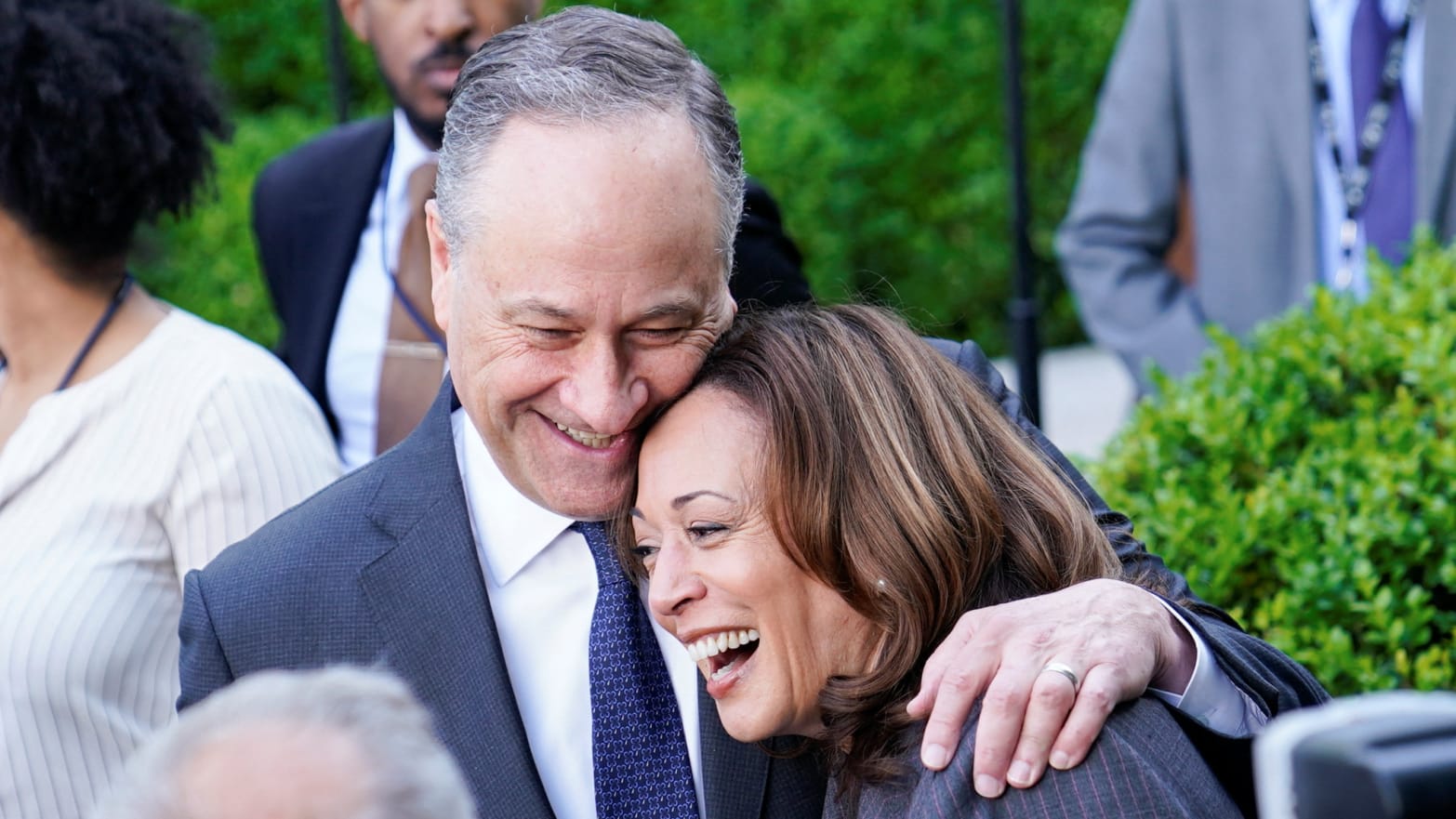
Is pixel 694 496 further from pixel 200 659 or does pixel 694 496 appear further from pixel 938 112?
pixel 938 112

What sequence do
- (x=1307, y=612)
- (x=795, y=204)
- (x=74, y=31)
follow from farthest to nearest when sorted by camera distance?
(x=795, y=204)
(x=74, y=31)
(x=1307, y=612)

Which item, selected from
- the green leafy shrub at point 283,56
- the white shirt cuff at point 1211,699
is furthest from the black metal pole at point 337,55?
the white shirt cuff at point 1211,699

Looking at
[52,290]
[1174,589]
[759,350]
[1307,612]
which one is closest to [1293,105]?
[1307,612]

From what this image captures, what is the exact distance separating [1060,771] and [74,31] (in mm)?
2284

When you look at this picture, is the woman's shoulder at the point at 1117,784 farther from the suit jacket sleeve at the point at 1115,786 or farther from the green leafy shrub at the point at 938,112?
the green leafy shrub at the point at 938,112

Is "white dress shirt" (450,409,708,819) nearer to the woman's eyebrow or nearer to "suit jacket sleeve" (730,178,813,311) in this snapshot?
the woman's eyebrow

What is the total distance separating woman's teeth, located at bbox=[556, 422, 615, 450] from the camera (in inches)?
91.5

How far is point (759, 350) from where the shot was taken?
7.63 ft

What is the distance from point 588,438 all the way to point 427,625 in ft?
1.24

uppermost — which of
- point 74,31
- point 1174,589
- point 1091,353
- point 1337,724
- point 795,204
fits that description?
point 74,31

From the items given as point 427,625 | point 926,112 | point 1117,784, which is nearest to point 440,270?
point 427,625

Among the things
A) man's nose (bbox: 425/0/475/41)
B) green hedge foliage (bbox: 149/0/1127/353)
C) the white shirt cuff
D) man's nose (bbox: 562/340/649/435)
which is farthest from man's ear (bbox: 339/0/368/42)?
green hedge foliage (bbox: 149/0/1127/353)

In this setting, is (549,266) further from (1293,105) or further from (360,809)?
(1293,105)

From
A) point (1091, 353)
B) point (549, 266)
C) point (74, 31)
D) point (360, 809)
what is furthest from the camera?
point (1091, 353)
